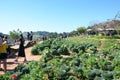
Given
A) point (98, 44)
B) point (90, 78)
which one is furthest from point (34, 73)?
point (98, 44)

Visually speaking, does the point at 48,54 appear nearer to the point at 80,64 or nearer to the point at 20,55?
the point at 20,55

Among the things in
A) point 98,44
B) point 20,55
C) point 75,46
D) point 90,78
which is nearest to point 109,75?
point 90,78

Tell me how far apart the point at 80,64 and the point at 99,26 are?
199 feet

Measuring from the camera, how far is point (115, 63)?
1415cm

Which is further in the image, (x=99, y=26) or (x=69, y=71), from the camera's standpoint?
(x=99, y=26)

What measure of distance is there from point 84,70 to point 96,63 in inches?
57.0

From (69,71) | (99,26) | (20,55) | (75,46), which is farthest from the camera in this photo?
(99,26)

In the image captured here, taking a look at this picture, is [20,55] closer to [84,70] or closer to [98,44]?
[84,70]

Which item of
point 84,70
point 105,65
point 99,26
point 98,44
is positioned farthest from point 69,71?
point 99,26

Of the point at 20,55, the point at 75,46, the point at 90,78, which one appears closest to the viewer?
the point at 90,78

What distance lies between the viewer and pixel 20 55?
655 inches

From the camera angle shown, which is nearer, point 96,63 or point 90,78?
point 90,78

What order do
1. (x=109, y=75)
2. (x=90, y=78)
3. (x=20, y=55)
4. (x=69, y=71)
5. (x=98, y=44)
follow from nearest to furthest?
(x=109, y=75) < (x=90, y=78) < (x=69, y=71) < (x=20, y=55) < (x=98, y=44)

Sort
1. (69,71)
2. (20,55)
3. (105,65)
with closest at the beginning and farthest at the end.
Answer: (69,71) < (105,65) < (20,55)
